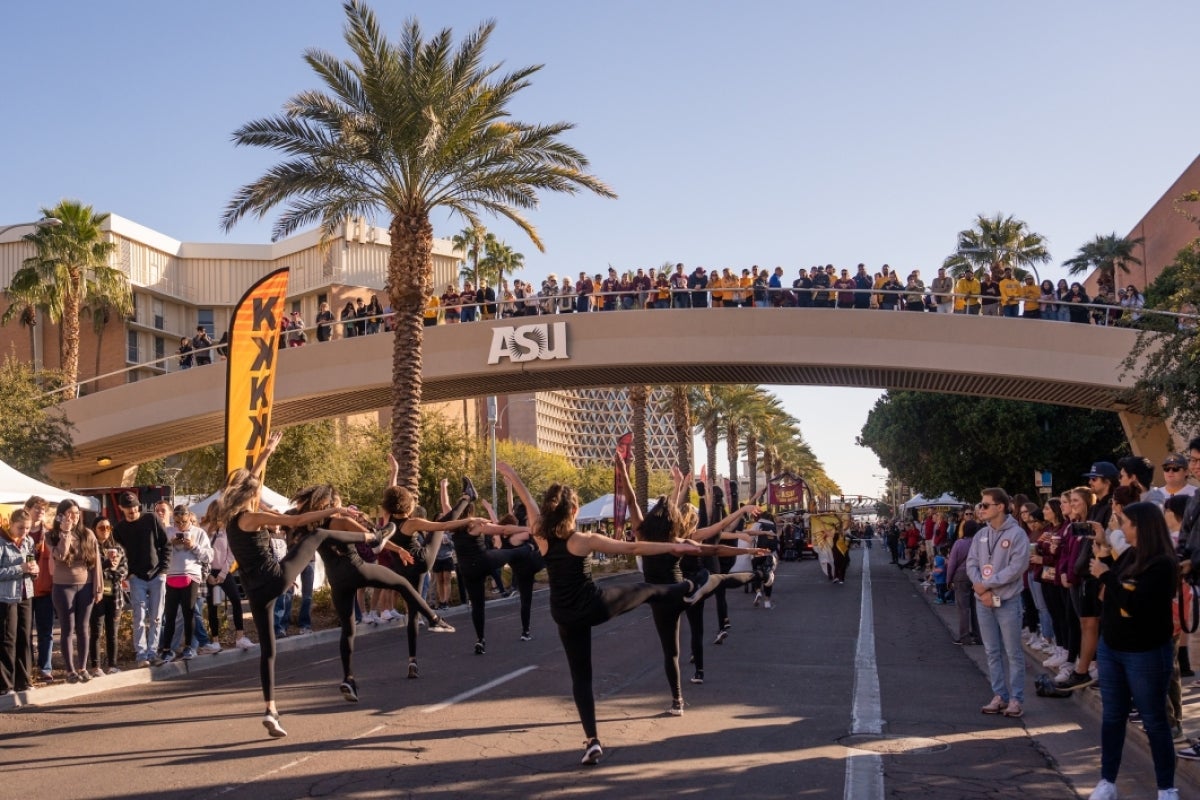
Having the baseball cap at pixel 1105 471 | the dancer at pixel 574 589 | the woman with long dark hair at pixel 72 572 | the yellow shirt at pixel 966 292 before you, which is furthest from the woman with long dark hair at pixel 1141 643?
the yellow shirt at pixel 966 292

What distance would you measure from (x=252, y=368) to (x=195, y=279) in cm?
5062

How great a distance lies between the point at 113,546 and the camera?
13.4m

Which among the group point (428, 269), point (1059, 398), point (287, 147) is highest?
point (287, 147)

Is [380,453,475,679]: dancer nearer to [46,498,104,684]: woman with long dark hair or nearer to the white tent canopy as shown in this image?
[46,498,104,684]: woman with long dark hair

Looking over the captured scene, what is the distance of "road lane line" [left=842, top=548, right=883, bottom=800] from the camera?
7.10 m

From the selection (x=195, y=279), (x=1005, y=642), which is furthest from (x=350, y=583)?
(x=195, y=279)

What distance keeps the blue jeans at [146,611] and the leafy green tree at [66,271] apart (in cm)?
2845

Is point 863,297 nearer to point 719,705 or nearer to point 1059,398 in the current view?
point 1059,398

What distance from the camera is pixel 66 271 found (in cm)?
4041

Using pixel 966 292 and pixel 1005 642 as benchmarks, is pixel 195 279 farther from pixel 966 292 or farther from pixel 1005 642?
pixel 1005 642

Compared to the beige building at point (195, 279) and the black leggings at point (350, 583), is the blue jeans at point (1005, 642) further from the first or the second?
the beige building at point (195, 279)

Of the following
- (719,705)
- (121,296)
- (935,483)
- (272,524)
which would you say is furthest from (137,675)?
(935,483)

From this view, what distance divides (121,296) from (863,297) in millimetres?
27992

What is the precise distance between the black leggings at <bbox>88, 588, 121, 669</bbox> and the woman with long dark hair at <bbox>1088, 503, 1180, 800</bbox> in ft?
34.4
